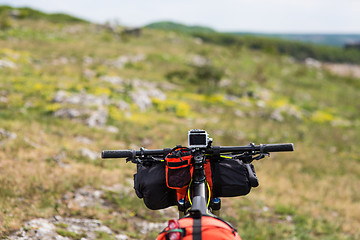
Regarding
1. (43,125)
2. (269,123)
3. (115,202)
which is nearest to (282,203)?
(115,202)

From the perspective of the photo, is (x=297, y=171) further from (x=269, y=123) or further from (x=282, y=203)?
(x=269, y=123)

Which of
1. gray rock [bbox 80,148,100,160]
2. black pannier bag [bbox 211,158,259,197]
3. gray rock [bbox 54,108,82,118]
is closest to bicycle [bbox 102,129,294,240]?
black pannier bag [bbox 211,158,259,197]

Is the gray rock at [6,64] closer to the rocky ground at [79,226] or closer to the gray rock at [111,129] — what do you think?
the gray rock at [111,129]

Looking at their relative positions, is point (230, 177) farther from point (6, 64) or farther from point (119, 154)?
point (6, 64)

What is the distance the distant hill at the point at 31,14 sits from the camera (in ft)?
165

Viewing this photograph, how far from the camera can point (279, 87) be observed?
34.5 meters

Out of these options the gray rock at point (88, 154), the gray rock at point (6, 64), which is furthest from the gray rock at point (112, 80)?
the gray rock at point (88, 154)

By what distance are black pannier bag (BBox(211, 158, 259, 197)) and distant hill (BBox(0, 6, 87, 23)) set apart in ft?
157

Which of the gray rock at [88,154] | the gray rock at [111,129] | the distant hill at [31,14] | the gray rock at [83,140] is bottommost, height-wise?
the gray rock at [88,154]

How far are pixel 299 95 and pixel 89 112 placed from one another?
26221 mm

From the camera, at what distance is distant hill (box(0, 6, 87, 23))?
5041 cm

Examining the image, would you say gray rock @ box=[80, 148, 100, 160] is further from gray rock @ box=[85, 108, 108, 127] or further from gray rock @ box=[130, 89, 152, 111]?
gray rock @ box=[130, 89, 152, 111]

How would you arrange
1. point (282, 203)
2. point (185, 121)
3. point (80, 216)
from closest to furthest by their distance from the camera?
point (80, 216) → point (282, 203) → point (185, 121)

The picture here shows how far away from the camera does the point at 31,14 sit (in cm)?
5612
